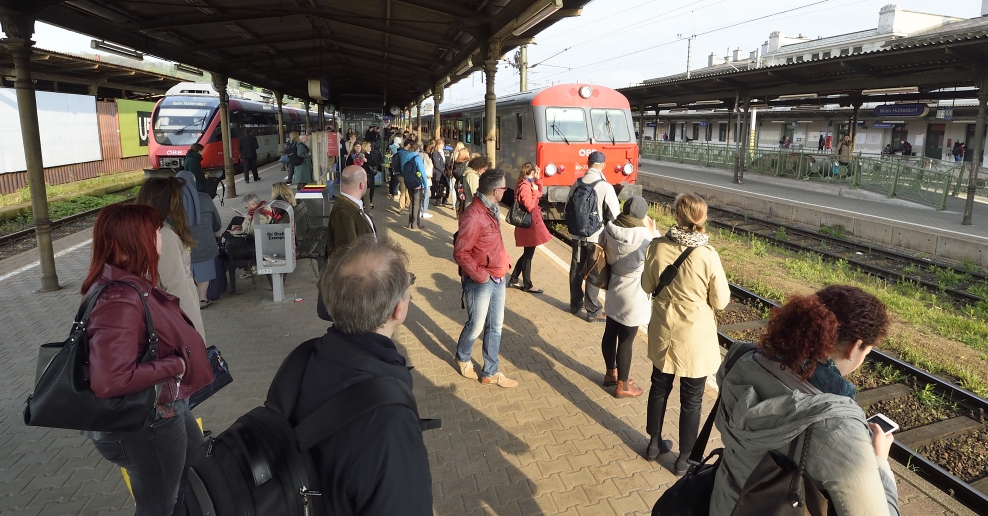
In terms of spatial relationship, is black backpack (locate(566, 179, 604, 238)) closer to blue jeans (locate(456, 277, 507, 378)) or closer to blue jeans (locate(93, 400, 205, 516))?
blue jeans (locate(456, 277, 507, 378))

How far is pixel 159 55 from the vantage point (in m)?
9.66

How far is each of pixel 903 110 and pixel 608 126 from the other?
12.2 meters

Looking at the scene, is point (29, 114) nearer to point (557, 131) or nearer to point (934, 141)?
point (557, 131)

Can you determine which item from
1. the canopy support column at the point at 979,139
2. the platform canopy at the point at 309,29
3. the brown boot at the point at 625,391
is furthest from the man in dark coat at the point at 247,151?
the canopy support column at the point at 979,139

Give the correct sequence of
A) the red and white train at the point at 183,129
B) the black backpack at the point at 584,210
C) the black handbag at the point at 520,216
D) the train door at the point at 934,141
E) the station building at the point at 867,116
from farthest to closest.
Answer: the train door at the point at 934,141, the station building at the point at 867,116, the red and white train at the point at 183,129, the black handbag at the point at 520,216, the black backpack at the point at 584,210

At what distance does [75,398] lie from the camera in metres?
2.05

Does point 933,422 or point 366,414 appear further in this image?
point 933,422

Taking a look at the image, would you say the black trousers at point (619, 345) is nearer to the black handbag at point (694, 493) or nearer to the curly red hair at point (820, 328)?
the black handbag at point (694, 493)

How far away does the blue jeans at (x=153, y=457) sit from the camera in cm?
231

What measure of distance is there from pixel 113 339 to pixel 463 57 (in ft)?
29.5

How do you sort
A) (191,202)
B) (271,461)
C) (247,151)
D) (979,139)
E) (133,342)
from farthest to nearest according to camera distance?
1. (247,151)
2. (979,139)
3. (191,202)
4. (133,342)
5. (271,461)

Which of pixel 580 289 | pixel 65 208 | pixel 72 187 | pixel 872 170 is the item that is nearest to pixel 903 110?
pixel 872 170

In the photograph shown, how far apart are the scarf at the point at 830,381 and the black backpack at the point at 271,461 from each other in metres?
1.31

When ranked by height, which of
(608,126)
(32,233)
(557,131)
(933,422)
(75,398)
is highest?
(608,126)
